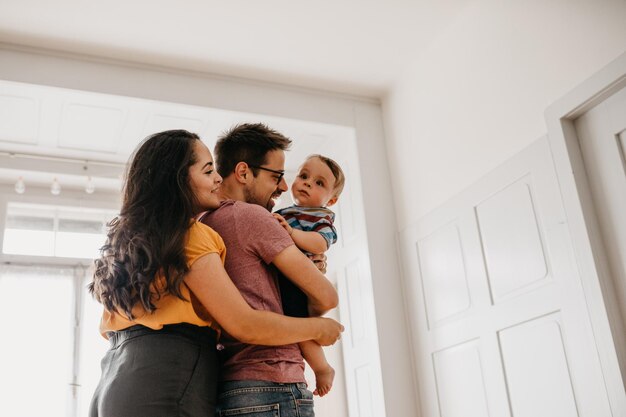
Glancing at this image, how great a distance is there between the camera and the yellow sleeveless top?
3.67ft

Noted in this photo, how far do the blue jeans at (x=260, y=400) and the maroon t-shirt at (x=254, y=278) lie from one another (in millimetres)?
14

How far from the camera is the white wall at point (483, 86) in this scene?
2.42 m

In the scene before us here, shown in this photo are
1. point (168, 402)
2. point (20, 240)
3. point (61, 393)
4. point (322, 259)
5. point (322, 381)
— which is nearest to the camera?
point (168, 402)

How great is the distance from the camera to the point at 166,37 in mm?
3305

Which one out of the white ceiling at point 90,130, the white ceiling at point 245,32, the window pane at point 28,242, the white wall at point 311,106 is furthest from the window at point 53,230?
the white ceiling at point 245,32

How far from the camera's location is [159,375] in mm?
1065

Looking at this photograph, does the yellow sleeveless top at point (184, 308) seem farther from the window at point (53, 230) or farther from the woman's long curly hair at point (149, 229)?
the window at point (53, 230)

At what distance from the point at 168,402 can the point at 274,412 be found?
201mm

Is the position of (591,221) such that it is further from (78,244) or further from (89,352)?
(78,244)

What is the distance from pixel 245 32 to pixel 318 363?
230 cm

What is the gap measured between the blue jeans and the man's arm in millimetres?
191

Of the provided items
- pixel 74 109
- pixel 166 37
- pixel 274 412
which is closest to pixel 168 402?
pixel 274 412

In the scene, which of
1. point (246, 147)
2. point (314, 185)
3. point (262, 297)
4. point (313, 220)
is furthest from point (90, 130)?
point (262, 297)

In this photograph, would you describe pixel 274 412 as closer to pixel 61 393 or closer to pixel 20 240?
pixel 61 393
